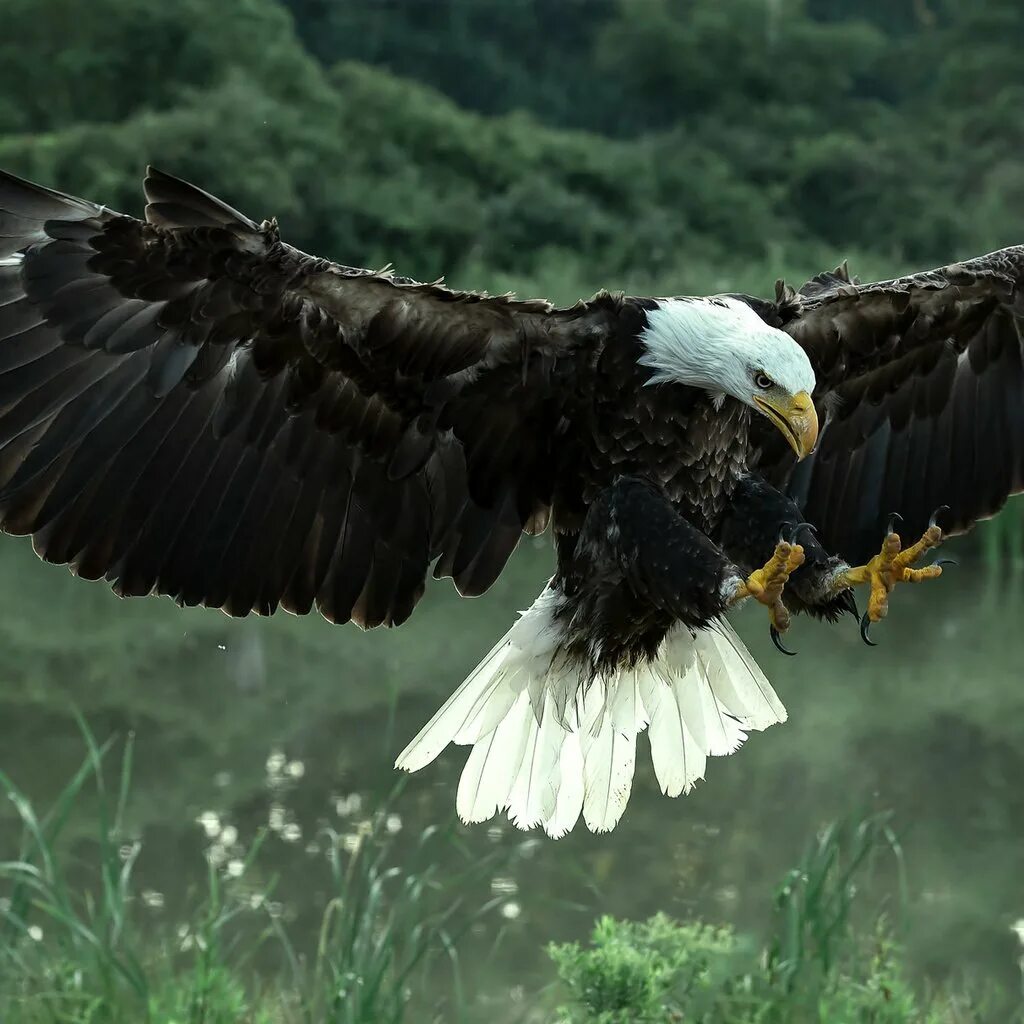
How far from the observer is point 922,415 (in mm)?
3797

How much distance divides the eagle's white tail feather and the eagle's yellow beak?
0.58m

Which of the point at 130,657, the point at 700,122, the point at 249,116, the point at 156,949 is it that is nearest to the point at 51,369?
the point at 156,949

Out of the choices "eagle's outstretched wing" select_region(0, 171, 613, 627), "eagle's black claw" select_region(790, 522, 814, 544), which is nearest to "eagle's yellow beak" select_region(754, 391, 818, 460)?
"eagle's black claw" select_region(790, 522, 814, 544)

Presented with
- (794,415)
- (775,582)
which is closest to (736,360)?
(794,415)

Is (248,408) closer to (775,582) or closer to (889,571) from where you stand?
(775,582)

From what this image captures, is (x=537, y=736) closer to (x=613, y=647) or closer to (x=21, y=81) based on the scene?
(x=613, y=647)

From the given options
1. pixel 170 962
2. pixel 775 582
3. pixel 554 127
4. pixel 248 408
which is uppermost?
pixel 554 127

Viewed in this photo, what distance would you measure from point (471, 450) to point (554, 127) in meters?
Answer: 16.6

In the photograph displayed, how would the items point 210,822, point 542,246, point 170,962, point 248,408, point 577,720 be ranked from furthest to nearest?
point 542,246 < point 210,822 < point 170,962 < point 577,720 < point 248,408

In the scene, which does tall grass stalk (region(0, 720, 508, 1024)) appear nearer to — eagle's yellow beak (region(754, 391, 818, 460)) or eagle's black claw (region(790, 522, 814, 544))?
eagle's black claw (region(790, 522, 814, 544))

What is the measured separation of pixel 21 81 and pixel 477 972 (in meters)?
12.3

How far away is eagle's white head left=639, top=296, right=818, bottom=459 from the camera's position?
302cm

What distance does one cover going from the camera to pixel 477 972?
4.87 m

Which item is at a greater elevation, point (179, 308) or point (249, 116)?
point (249, 116)
